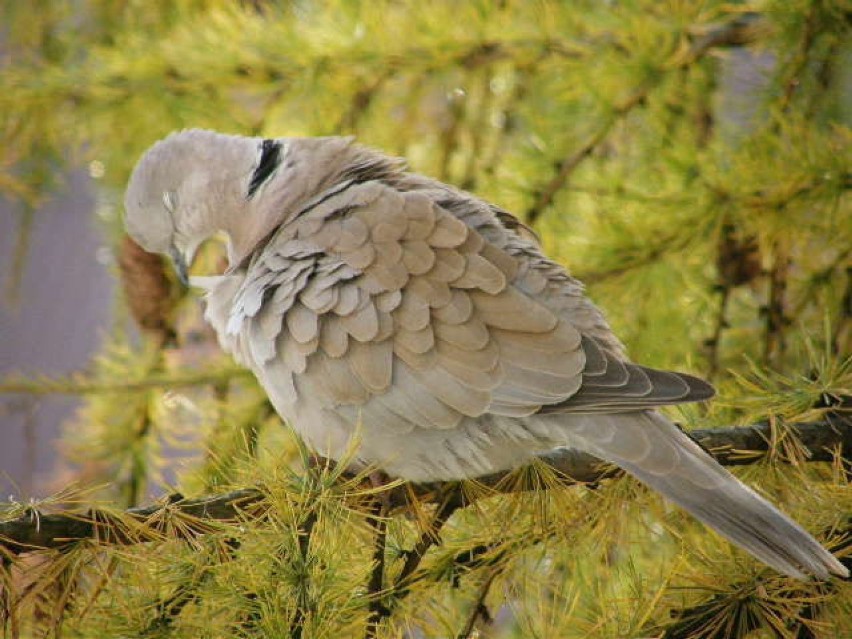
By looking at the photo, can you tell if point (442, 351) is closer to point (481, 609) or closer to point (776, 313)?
point (481, 609)

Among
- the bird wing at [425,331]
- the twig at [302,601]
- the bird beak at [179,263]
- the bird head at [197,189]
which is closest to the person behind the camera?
the twig at [302,601]

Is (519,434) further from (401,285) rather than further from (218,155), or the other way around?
(218,155)

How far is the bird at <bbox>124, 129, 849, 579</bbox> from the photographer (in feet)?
3.05

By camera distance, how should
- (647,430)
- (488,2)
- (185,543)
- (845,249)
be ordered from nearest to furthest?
1. (185,543)
2. (647,430)
3. (845,249)
4. (488,2)

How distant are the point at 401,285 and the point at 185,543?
1.14ft

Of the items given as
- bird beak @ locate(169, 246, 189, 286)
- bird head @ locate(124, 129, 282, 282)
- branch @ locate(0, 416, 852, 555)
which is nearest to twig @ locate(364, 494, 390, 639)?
branch @ locate(0, 416, 852, 555)

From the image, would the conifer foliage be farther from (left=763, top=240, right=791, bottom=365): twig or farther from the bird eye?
the bird eye

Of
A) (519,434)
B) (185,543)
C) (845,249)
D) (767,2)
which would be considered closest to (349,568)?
(185,543)

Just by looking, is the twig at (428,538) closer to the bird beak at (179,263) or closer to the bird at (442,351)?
the bird at (442,351)

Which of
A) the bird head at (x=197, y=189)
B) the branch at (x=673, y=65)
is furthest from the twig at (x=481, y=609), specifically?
the branch at (x=673, y=65)

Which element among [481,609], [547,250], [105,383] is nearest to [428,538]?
[481,609]

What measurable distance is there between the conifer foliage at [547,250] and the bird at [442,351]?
0.18ft

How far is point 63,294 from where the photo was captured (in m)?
2.96

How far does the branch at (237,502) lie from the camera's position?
0.74 m
